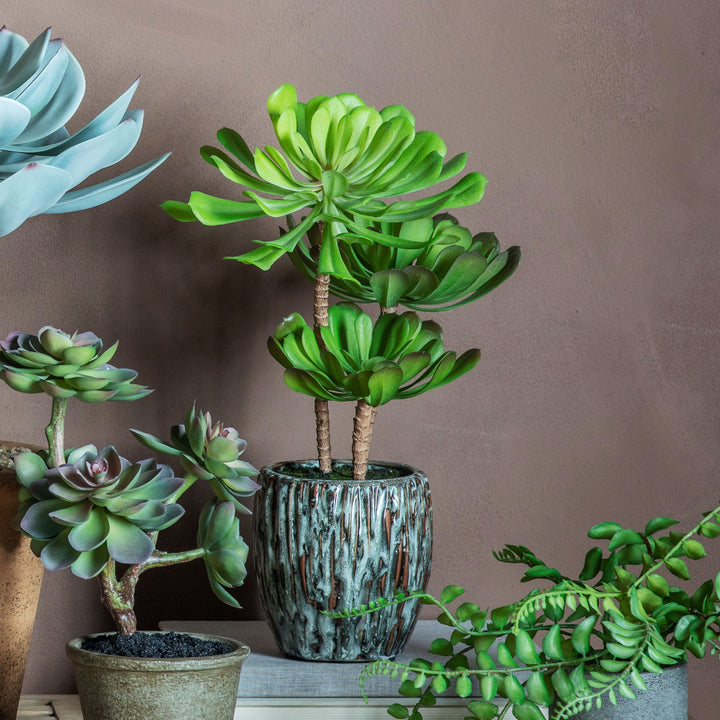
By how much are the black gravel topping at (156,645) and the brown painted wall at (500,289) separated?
30cm

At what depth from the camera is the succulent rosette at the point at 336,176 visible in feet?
2.72

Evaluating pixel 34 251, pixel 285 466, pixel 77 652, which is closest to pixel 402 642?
pixel 285 466

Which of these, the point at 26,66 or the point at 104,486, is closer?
the point at 104,486

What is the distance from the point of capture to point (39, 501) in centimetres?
75

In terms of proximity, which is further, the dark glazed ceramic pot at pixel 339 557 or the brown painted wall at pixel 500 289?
the brown painted wall at pixel 500 289

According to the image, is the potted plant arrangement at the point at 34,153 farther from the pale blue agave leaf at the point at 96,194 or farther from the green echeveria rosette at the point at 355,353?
the green echeveria rosette at the point at 355,353

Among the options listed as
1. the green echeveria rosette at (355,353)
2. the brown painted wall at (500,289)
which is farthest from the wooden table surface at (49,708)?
the green echeveria rosette at (355,353)

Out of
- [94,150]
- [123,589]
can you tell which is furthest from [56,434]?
[94,150]

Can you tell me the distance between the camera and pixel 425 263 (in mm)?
940

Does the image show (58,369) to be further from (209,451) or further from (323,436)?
(323,436)

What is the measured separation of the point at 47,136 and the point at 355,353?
368 millimetres

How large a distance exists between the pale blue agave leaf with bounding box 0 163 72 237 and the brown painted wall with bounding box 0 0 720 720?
310 mm

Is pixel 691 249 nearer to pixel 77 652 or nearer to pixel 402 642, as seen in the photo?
pixel 402 642

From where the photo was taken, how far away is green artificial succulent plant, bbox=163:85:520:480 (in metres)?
0.84
